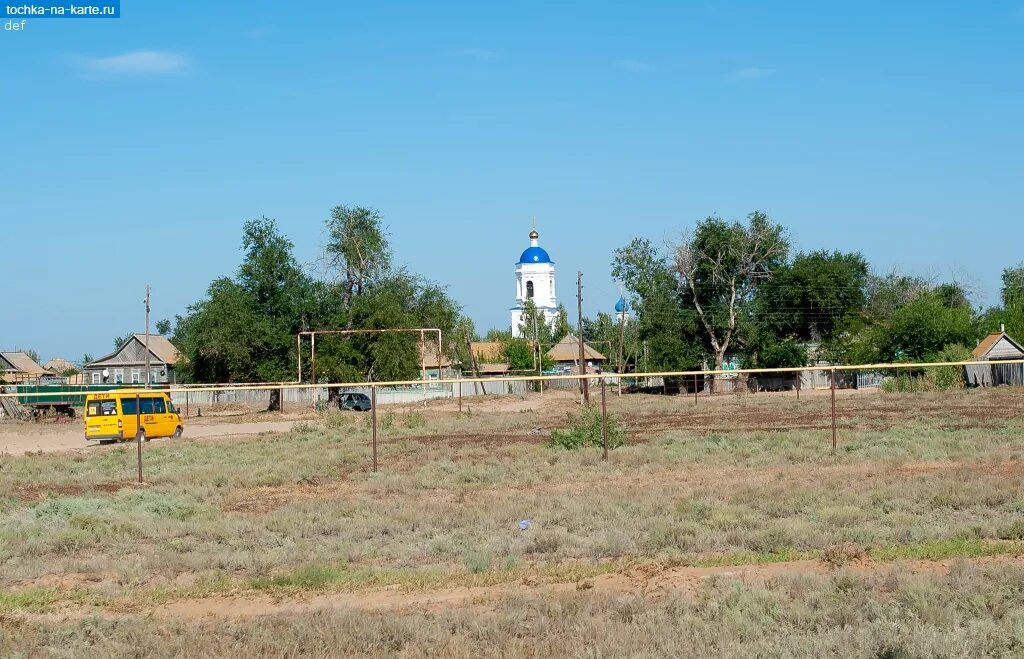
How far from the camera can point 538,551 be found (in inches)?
585

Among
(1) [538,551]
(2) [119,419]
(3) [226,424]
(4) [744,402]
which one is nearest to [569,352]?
(4) [744,402]

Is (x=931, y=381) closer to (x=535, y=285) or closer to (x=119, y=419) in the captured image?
(x=119, y=419)

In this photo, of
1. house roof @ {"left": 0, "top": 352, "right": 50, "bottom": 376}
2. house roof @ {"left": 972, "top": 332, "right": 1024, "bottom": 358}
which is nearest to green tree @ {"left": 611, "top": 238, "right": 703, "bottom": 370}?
house roof @ {"left": 972, "top": 332, "right": 1024, "bottom": 358}

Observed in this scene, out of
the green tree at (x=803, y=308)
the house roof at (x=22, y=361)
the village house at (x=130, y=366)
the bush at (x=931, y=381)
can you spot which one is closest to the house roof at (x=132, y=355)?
the village house at (x=130, y=366)

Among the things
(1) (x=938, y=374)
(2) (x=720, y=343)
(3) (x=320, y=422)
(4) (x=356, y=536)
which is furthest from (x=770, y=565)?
(2) (x=720, y=343)

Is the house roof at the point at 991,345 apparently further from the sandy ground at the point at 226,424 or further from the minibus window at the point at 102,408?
the minibus window at the point at 102,408

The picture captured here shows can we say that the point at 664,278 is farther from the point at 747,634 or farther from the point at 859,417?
the point at 747,634

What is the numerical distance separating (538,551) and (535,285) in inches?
5029

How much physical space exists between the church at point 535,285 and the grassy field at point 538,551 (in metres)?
111

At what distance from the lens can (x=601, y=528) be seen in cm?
1630

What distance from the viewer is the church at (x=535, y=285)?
465ft

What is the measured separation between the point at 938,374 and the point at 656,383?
3210 cm

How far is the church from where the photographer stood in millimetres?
141750

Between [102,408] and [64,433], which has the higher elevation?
[102,408]
